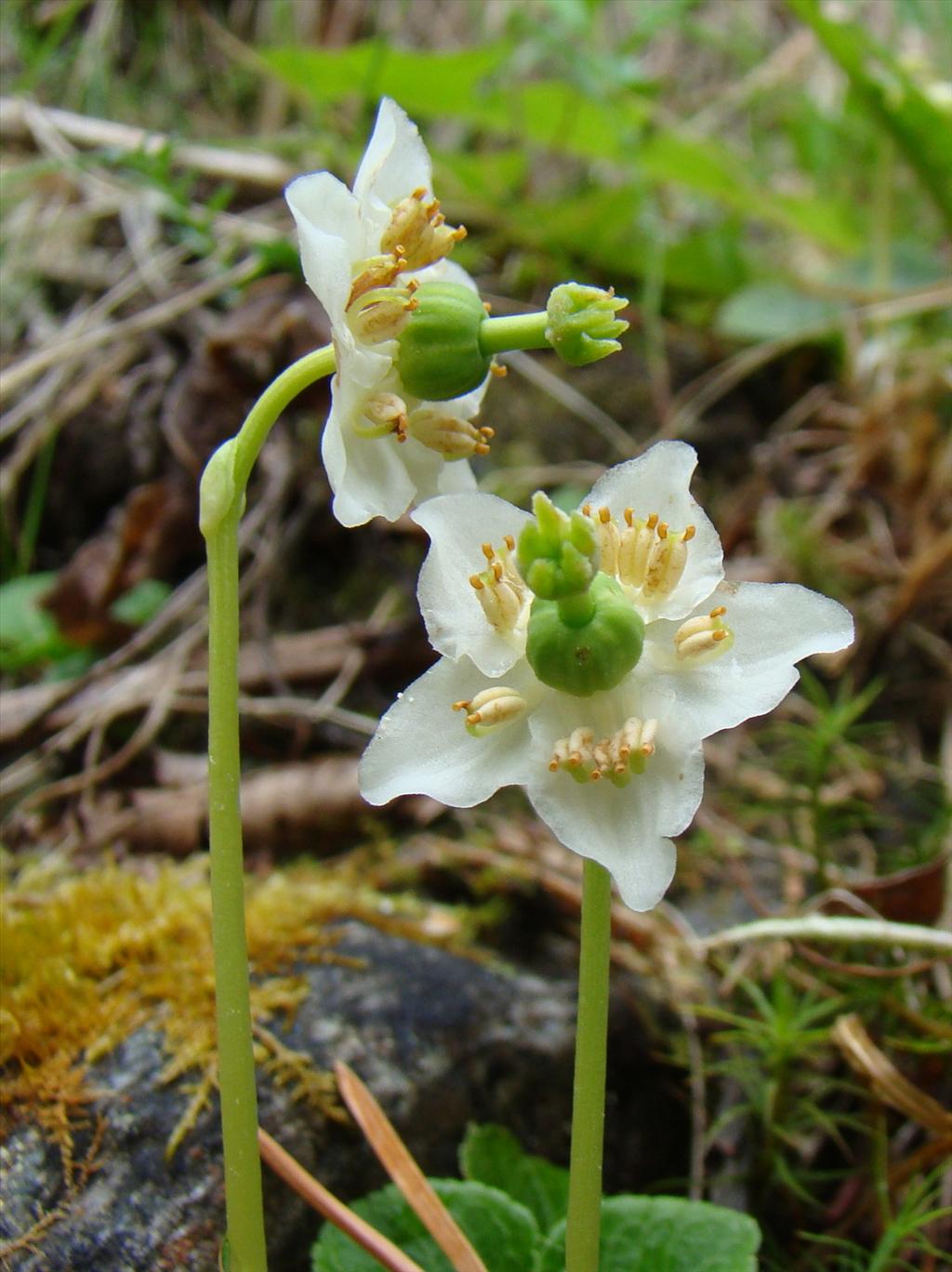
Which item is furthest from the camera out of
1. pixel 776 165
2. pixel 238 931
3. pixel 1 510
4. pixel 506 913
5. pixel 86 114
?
pixel 776 165

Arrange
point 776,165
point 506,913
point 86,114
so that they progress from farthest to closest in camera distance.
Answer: point 776,165 < point 86,114 < point 506,913

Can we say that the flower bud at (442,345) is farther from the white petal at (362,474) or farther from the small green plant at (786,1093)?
the small green plant at (786,1093)

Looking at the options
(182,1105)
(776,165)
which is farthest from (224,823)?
(776,165)

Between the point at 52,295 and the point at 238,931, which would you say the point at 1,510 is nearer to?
the point at 52,295

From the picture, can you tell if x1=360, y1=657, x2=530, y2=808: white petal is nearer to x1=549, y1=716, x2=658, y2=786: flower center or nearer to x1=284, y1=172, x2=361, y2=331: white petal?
x1=549, y1=716, x2=658, y2=786: flower center

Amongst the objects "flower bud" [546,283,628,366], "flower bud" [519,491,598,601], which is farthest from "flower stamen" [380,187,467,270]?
"flower bud" [519,491,598,601]

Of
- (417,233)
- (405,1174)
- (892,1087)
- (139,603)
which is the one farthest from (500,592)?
(139,603)
